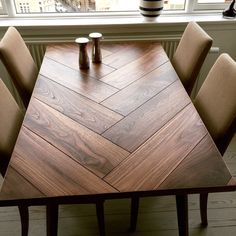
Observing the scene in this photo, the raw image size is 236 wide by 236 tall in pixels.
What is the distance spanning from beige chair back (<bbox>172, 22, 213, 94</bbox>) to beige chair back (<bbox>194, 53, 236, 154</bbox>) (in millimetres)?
215

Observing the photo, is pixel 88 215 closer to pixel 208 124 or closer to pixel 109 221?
pixel 109 221

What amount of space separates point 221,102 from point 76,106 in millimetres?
623

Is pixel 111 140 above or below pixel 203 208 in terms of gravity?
above

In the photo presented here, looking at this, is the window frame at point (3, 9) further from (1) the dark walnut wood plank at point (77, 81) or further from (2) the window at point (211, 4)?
(2) the window at point (211, 4)

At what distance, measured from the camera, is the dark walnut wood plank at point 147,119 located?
3.41 ft

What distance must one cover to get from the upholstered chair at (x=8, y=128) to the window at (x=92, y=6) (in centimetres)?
109

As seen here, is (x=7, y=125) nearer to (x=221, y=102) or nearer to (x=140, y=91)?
(x=140, y=91)

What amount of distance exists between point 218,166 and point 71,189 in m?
0.48

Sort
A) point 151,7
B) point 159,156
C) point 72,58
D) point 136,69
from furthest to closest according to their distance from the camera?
point 151,7 < point 72,58 < point 136,69 < point 159,156

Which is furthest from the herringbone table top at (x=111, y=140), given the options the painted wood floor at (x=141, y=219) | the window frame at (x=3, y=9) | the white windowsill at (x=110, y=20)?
the window frame at (x=3, y=9)

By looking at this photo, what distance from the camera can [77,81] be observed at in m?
1.40

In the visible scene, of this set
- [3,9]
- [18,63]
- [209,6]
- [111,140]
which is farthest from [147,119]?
[3,9]

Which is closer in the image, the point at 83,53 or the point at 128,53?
the point at 83,53

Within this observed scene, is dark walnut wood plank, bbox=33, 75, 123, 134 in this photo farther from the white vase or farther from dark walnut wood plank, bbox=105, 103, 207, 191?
the white vase
